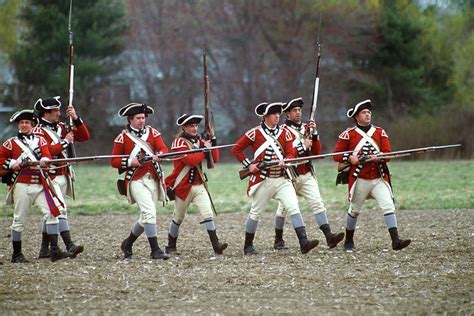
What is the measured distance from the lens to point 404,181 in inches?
1179

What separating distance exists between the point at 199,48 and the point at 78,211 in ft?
102

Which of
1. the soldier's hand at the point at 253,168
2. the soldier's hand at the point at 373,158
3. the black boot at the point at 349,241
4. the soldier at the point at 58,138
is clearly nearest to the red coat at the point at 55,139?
the soldier at the point at 58,138

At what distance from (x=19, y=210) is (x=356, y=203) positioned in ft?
15.6

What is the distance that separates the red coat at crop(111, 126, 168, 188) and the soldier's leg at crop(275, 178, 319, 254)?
173cm

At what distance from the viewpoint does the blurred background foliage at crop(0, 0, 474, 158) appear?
4806 centimetres

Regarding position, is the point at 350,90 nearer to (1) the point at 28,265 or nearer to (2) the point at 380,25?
(2) the point at 380,25

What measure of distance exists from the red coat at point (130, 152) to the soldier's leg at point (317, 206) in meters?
2.28

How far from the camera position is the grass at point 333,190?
22.7 m

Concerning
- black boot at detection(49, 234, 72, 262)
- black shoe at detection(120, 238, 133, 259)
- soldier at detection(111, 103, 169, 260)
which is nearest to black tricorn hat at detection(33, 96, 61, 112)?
soldier at detection(111, 103, 169, 260)

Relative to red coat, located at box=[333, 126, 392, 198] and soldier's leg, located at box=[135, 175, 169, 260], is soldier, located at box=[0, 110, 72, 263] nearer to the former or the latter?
soldier's leg, located at box=[135, 175, 169, 260]

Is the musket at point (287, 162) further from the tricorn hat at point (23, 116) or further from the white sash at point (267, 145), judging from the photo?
the tricorn hat at point (23, 116)

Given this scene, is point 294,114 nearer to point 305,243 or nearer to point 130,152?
point 305,243

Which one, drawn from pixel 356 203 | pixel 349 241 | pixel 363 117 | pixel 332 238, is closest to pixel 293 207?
pixel 332 238

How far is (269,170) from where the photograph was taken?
1389 cm
